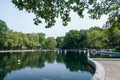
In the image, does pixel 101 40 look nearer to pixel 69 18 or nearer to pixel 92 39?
pixel 92 39

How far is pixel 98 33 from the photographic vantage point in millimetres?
88000

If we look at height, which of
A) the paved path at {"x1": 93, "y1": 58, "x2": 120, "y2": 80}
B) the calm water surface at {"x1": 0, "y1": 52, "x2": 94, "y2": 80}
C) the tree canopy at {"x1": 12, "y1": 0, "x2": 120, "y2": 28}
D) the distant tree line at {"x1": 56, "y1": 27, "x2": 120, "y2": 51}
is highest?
the distant tree line at {"x1": 56, "y1": 27, "x2": 120, "y2": 51}

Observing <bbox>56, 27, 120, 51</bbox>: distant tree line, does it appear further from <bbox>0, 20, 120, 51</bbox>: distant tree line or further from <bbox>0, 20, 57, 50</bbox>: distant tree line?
<bbox>0, 20, 57, 50</bbox>: distant tree line

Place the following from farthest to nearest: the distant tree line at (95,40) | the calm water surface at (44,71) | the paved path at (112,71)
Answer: the distant tree line at (95,40) → the calm water surface at (44,71) → the paved path at (112,71)

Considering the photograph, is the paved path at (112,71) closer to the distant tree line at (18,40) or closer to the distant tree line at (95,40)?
the distant tree line at (95,40)

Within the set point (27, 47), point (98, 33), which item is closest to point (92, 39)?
point (98, 33)

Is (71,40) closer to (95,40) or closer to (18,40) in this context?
(18,40)

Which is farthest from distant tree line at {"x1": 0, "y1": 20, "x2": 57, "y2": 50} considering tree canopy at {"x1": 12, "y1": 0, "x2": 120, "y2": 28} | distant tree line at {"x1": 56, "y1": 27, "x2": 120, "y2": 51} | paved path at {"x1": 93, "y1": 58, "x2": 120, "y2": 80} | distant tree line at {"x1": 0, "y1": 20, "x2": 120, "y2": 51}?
tree canopy at {"x1": 12, "y1": 0, "x2": 120, "y2": 28}

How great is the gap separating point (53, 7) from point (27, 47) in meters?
117

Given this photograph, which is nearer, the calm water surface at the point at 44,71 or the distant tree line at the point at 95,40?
the calm water surface at the point at 44,71

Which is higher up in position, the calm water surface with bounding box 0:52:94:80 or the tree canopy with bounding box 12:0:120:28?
the tree canopy with bounding box 12:0:120:28

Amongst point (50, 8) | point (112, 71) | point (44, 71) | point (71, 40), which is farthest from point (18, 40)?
point (50, 8)

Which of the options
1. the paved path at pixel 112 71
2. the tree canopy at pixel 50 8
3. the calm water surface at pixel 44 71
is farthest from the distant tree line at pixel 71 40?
the tree canopy at pixel 50 8

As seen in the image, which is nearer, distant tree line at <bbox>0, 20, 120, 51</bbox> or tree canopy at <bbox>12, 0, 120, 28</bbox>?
tree canopy at <bbox>12, 0, 120, 28</bbox>
